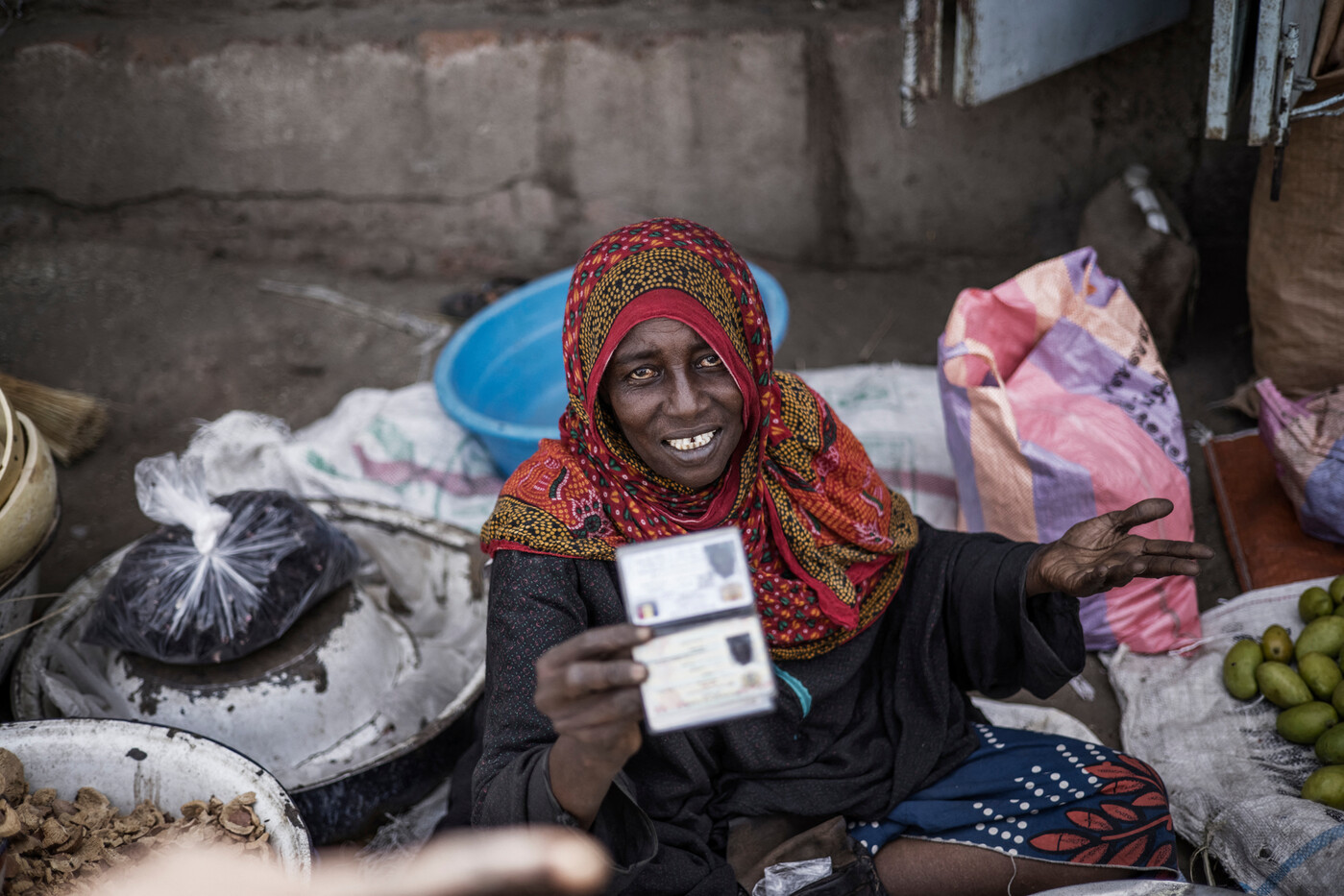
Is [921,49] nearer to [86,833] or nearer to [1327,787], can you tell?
[1327,787]

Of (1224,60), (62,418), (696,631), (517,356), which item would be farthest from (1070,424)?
(62,418)

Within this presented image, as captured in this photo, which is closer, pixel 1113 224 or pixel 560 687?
pixel 560 687

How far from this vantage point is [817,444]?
1.91 metres

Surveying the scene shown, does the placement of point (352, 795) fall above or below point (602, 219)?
below

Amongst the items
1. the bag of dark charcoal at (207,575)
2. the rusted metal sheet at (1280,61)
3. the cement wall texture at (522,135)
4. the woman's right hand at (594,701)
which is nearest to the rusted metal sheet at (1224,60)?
the rusted metal sheet at (1280,61)

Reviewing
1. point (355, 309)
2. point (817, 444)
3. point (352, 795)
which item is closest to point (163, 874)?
point (352, 795)

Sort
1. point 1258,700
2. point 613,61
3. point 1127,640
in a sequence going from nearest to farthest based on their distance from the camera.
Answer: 1. point 1258,700
2. point 1127,640
3. point 613,61

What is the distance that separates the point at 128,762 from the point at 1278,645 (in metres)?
2.48

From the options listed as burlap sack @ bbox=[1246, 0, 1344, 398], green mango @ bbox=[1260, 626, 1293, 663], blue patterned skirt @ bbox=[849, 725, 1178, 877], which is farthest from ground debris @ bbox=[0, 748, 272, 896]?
burlap sack @ bbox=[1246, 0, 1344, 398]

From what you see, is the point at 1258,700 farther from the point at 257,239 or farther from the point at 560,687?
the point at 257,239

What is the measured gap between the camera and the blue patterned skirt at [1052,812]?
1.84 metres

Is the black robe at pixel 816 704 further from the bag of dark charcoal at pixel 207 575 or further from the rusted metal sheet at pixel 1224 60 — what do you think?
the rusted metal sheet at pixel 1224 60

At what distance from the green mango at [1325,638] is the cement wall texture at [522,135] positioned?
6.09ft

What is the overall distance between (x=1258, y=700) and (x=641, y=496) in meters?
1.62
